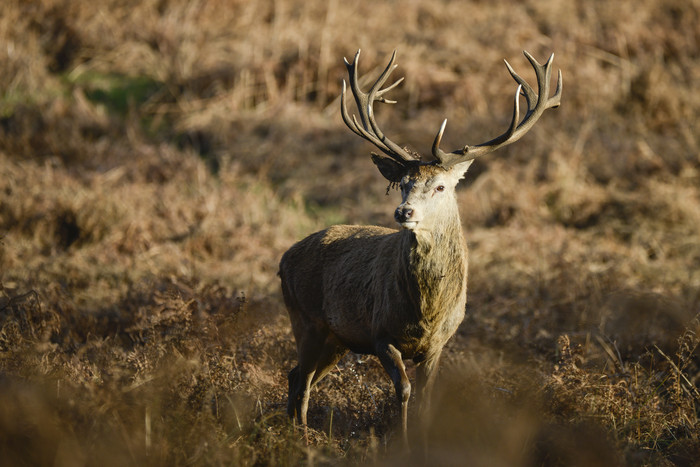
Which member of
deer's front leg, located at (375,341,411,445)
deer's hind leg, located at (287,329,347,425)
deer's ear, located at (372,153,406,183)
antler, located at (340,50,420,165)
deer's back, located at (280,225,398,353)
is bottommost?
deer's hind leg, located at (287,329,347,425)

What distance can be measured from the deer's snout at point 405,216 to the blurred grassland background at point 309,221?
142 centimetres

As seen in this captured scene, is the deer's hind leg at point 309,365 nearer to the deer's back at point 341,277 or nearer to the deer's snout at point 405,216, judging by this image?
the deer's back at point 341,277

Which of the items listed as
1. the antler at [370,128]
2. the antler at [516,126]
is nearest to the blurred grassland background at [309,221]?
the antler at [516,126]

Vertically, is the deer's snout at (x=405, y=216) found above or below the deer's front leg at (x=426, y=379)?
above

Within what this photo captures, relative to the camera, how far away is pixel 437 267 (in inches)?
196

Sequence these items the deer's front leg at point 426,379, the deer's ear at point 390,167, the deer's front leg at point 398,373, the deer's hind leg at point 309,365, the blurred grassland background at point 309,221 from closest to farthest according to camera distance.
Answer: the blurred grassland background at point 309,221
the deer's front leg at point 398,373
the deer's front leg at point 426,379
the deer's ear at point 390,167
the deer's hind leg at point 309,365

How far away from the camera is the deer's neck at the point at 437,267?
4914 mm

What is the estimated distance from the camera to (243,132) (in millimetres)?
14078

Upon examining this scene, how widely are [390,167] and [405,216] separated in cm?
92

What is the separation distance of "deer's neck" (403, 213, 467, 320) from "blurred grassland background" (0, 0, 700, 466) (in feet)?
2.70

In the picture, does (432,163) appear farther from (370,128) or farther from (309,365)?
(309,365)

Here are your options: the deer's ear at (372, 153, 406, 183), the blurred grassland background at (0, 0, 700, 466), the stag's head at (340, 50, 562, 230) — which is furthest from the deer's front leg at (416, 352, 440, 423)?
the deer's ear at (372, 153, 406, 183)

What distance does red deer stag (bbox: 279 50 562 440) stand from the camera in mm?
4918

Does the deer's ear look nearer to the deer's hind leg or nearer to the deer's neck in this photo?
the deer's neck
